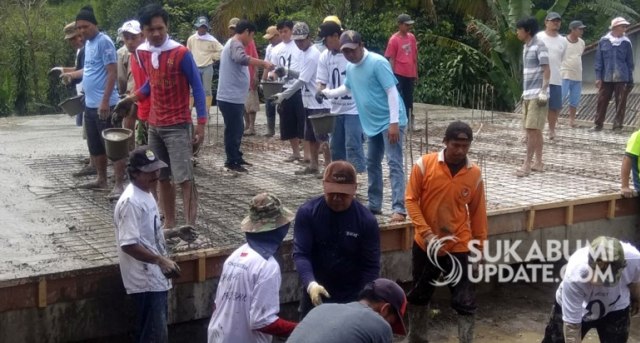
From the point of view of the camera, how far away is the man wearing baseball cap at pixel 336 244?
15.1 feet

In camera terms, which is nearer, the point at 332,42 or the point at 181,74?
the point at 181,74

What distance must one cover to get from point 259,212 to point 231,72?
15.8 feet

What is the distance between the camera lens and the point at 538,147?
9.16 metres

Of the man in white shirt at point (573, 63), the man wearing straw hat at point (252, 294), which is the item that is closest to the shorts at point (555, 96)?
the man in white shirt at point (573, 63)

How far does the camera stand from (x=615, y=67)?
12164 mm

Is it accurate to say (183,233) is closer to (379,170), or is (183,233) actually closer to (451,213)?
(379,170)

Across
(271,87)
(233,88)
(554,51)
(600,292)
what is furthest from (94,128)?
(554,51)

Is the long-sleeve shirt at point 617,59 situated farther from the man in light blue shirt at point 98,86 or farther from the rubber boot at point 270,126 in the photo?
the man in light blue shirt at point 98,86

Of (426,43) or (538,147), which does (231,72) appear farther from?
(426,43)

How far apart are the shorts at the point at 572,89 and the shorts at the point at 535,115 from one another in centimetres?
400

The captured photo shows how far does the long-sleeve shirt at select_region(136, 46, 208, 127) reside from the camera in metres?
6.29

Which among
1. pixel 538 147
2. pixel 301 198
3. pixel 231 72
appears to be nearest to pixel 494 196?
pixel 538 147

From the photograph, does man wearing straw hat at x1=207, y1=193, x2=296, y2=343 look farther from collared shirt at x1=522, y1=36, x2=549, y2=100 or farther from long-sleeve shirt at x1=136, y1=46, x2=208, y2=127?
collared shirt at x1=522, y1=36, x2=549, y2=100

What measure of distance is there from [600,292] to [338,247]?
1845 mm
